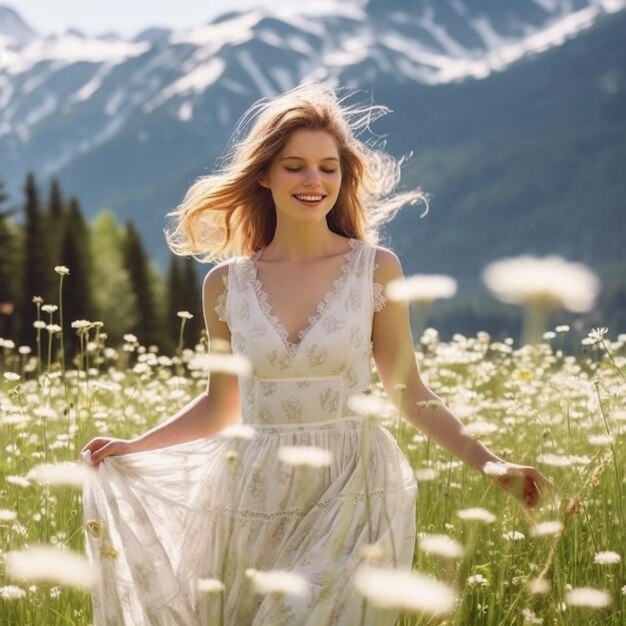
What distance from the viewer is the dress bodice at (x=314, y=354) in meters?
4.16

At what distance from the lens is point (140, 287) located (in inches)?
2591

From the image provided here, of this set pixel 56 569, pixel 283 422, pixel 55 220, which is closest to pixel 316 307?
pixel 283 422

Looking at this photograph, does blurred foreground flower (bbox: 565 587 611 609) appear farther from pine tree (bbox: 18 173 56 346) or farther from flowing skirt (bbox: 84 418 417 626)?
pine tree (bbox: 18 173 56 346)

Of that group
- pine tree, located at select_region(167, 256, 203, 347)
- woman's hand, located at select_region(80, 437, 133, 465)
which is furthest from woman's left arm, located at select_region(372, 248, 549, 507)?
pine tree, located at select_region(167, 256, 203, 347)

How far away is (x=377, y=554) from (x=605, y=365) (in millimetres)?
5204

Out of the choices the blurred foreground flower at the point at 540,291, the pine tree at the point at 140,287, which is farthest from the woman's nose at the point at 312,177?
the pine tree at the point at 140,287

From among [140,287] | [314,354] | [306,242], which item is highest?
[306,242]

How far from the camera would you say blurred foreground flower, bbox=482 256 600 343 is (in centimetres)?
189

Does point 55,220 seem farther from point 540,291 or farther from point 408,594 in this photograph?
point 540,291

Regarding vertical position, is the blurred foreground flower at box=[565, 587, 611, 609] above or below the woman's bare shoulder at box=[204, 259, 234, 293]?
below

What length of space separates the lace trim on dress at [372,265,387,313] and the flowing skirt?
497mm

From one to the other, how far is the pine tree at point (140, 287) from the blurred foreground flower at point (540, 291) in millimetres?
63300

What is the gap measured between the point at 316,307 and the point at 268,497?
0.79 metres

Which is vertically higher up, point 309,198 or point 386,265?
point 309,198
